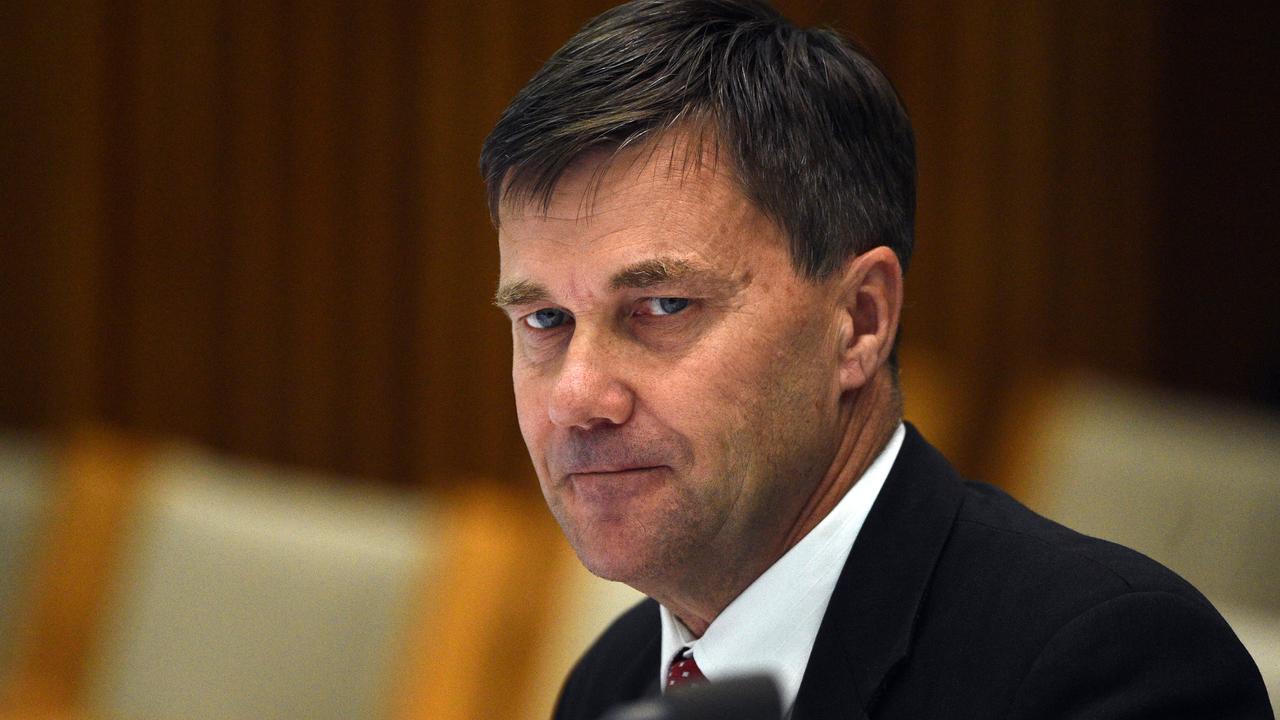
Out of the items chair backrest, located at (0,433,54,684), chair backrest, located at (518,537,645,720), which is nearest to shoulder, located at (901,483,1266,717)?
chair backrest, located at (518,537,645,720)

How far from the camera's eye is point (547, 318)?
156cm

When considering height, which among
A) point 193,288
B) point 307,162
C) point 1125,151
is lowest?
point 193,288

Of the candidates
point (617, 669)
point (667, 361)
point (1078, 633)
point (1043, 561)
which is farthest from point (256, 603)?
point (1078, 633)

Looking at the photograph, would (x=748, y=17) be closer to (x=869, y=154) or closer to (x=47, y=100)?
(x=869, y=154)

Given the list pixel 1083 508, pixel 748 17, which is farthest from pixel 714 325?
pixel 1083 508

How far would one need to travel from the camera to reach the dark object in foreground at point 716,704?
0.79m

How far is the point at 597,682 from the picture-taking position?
6.26ft

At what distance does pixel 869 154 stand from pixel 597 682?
802 millimetres

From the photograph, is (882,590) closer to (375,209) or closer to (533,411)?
(533,411)

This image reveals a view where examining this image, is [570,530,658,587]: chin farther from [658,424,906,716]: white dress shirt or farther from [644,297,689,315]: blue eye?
[644,297,689,315]: blue eye

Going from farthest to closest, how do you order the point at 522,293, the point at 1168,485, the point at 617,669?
the point at 1168,485 → the point at 617,669 → the point at 522,293

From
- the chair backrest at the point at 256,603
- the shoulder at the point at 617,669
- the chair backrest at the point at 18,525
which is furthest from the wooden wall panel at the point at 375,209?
the shoulder at the point at 617,669

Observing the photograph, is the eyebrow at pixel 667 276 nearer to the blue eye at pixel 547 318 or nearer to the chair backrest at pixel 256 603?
the blue eye at pixel 547 318

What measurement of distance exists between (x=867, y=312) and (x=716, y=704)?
0.86m
